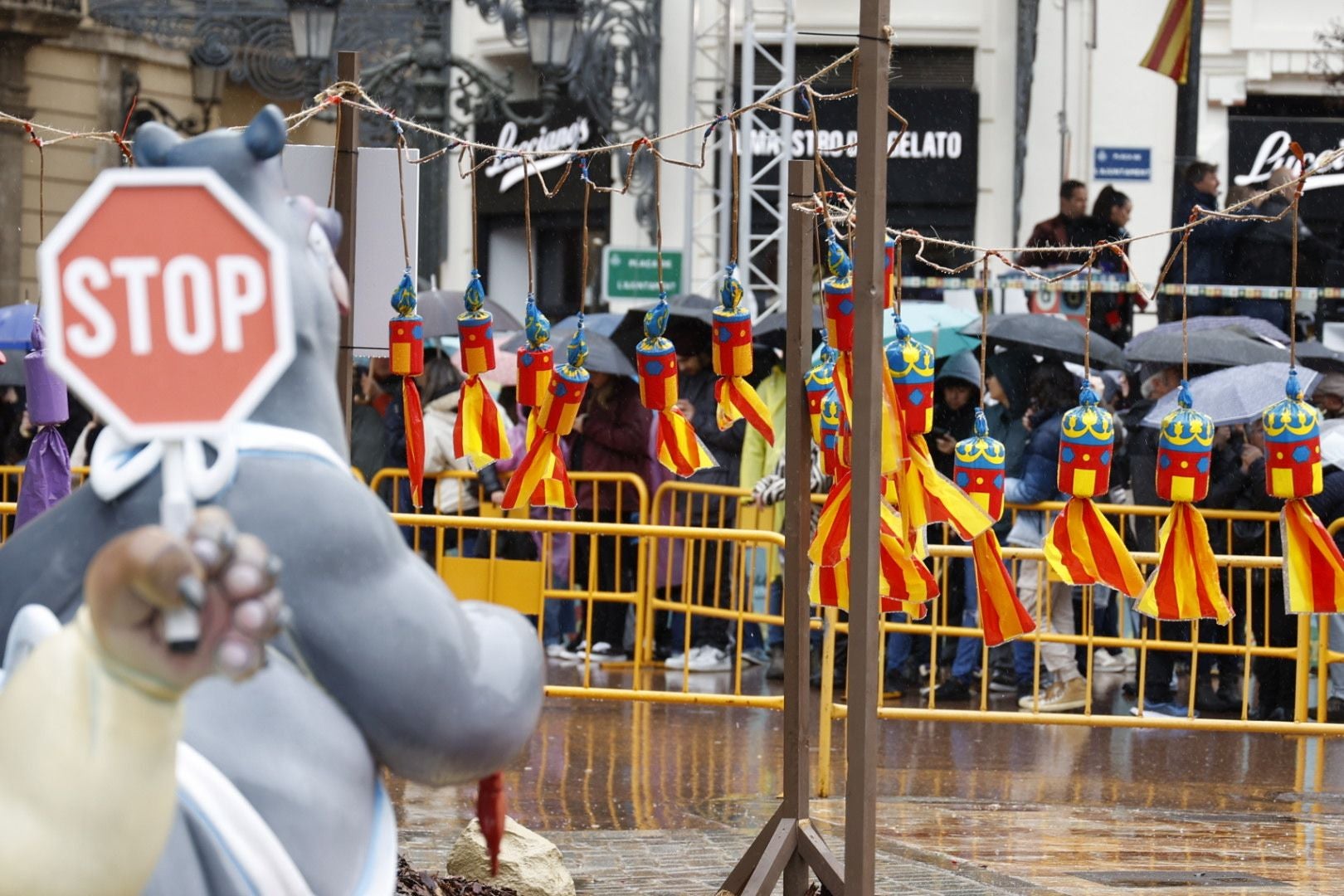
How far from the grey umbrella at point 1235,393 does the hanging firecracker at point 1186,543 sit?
10.1 ft

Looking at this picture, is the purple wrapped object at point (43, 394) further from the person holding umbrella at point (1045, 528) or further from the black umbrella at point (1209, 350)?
the black umbrella at point (1209, 350)

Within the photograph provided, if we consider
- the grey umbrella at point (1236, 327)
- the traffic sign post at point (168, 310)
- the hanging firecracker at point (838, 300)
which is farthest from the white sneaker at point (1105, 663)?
the traffic sign post at point (168, 310)

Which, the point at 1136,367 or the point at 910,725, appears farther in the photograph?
the point at 1136,367

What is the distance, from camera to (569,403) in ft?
21.0

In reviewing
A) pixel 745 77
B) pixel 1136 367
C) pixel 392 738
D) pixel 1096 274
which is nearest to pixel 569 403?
pixel 392 738

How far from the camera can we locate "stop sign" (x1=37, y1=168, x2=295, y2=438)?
2.31 metres

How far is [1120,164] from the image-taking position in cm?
1830

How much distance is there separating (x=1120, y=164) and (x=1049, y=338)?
27.2ft

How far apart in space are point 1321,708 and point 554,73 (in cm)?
1122

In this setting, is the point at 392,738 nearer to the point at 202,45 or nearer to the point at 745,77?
the point at 745,77

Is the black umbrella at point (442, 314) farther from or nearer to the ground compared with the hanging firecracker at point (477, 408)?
farther from the ground

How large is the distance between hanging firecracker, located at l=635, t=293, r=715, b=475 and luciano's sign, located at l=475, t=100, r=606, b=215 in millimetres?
12591

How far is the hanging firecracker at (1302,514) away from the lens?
222 inches

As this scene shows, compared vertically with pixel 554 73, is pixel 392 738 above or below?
below
